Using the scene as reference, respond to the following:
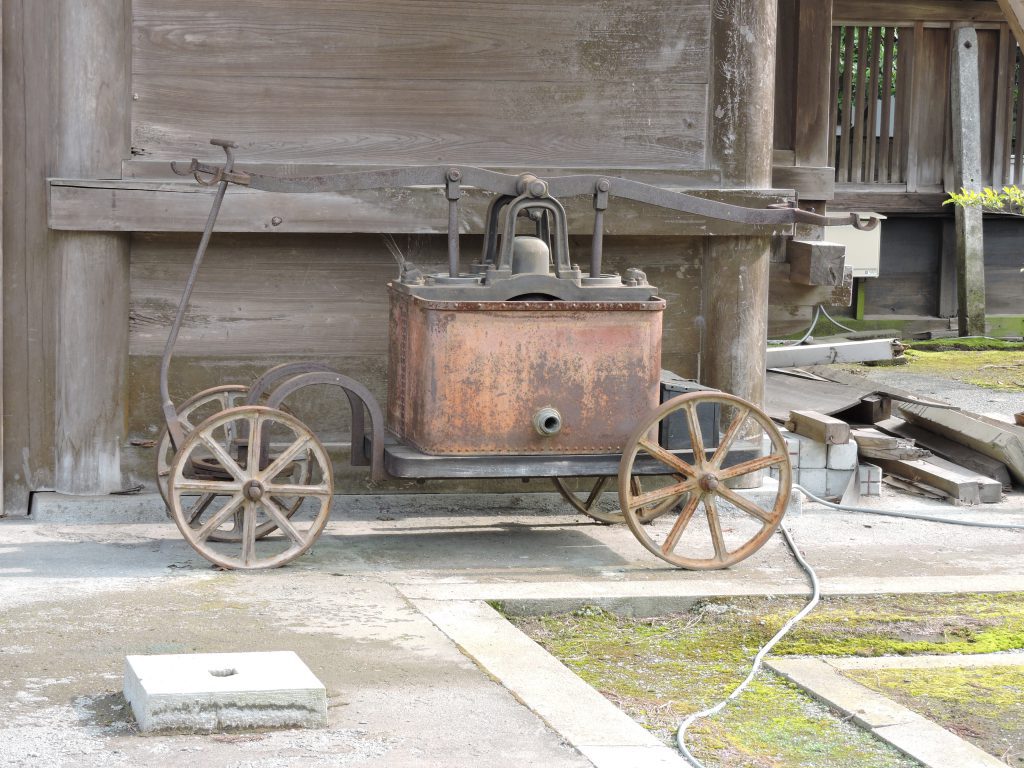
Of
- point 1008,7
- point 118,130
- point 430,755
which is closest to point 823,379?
point 1008,7

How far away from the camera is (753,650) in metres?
5.11

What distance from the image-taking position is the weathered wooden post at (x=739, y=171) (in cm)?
702

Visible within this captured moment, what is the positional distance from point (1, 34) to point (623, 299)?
114 inches

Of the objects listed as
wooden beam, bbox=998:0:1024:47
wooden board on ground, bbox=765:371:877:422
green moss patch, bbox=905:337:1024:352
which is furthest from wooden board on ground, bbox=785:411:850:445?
green moss patch, bbox=905:337:1024:352

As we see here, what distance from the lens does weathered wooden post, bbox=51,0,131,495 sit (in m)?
6.48

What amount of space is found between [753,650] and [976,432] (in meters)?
4.07

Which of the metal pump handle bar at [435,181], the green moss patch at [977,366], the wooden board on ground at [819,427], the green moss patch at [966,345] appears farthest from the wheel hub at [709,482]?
the green moss patch at [966,345]

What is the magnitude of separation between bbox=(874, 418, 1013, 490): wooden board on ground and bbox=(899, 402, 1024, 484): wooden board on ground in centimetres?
3

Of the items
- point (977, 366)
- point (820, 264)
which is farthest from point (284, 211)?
point (977, 366)

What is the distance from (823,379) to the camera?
9.86 m

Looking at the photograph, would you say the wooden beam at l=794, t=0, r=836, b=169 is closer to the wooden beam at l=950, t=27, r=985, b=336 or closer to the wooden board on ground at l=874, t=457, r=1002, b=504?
the wooden board on ground at l=874, t=457, r=1002, b=504

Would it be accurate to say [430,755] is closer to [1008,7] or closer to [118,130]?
[118,130]

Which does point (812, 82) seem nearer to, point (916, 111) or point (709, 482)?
point (709, 482)

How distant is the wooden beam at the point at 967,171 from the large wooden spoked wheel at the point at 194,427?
10.4 m
